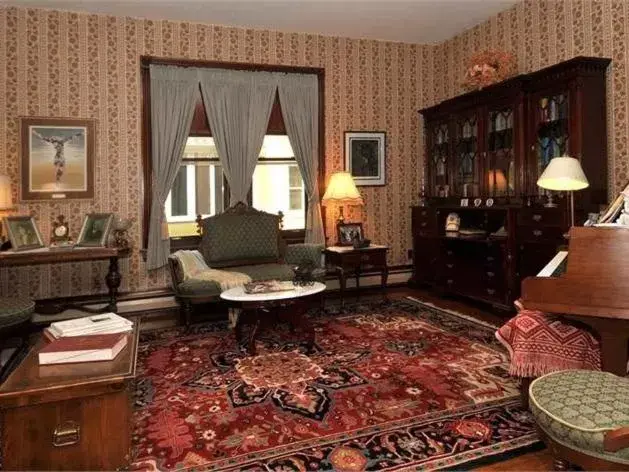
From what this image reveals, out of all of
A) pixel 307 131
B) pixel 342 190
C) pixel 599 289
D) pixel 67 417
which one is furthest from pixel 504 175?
pixel 67 417

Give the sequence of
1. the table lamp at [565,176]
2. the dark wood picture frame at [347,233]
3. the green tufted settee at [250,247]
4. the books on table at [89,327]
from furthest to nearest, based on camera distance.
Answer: the dark wood picture frame at [347,233]
the green tufted settee at [250,247]
the table lamp at [565,176]
the books on table at [89,327]

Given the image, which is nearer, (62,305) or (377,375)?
(377,375)

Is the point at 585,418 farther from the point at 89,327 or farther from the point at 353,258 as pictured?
the point at 353,258

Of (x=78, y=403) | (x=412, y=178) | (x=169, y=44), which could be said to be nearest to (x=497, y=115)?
(x=412, y=178)

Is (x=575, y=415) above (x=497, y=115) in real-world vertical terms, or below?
below

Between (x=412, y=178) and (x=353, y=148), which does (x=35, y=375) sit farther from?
(x=412, y=178)

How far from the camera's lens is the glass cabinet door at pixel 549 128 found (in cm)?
434

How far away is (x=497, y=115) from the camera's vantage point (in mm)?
5137

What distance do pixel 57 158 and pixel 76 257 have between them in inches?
51.8

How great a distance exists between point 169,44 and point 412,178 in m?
3.71

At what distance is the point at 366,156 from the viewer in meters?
6.48

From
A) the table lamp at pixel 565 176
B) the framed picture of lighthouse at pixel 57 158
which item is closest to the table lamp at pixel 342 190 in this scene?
the table lamp at pixel 565 176

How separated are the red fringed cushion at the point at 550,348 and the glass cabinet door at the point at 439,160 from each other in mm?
3540

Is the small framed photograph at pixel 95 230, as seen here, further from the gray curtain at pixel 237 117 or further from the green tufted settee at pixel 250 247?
the gray curtain at pixel 237 117
